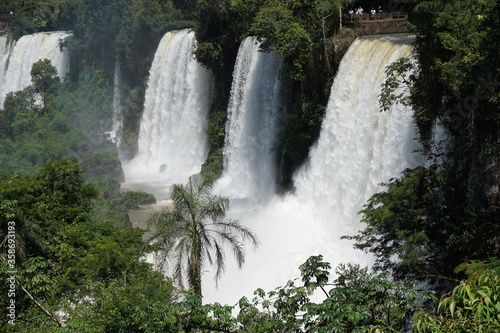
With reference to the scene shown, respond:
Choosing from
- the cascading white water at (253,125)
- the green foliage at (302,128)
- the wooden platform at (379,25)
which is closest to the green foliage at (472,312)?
the green foliage at (302,128)

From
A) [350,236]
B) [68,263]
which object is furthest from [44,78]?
[350,236]

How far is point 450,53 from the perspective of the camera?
1364cm

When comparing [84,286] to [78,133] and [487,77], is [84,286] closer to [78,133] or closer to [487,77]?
Result: [487,77]

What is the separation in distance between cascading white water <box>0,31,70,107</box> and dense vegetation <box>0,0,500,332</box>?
68.8ft

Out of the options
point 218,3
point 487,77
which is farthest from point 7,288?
point 218,3

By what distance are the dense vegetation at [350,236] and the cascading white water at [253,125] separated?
1.04m

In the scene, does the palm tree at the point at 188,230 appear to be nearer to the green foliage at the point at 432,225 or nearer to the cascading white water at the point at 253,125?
the green foliage at the point at 432,225

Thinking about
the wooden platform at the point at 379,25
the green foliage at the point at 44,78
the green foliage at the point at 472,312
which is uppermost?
the green foliage at the point at 44,78

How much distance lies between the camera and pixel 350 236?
15422 millimetres

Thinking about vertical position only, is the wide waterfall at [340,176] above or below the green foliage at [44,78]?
below

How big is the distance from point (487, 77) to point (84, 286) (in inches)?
370

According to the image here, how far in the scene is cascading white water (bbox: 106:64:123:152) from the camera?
39.2m

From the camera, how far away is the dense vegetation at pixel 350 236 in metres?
7.69

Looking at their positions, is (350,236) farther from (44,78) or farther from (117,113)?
(44,78)
